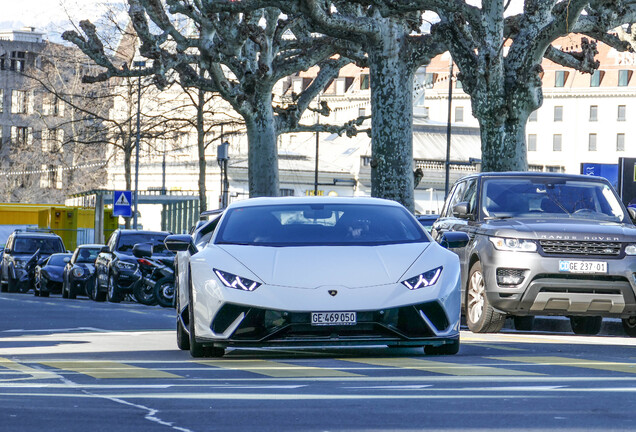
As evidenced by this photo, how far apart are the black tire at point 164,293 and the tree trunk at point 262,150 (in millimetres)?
8071

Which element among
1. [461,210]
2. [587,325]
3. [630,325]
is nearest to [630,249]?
[630,325]

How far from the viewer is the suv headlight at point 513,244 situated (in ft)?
51.1

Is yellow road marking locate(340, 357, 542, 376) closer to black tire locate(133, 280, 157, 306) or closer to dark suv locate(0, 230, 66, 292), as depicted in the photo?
black tire locate(133, 280, 157, 306)

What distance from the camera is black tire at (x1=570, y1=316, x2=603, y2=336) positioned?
58.3ft

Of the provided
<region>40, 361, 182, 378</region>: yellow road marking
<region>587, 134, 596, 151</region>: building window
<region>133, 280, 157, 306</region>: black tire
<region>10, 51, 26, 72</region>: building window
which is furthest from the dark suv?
<region>10, 51, 26, 72</region>: building window

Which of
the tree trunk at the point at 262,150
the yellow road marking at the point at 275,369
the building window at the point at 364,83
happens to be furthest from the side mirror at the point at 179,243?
the building window at the point at 364,83

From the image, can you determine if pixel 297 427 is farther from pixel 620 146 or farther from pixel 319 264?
pixel 620 146

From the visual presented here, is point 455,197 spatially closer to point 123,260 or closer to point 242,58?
point 123,260

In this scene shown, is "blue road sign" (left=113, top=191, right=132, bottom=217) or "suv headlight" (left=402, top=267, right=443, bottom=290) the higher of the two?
"suv headlight" (left=402, top=267, right=443, bottom=290)

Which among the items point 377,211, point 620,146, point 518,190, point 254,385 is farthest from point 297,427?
point 620,146

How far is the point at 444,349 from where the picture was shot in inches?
488

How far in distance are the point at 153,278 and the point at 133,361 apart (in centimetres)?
1921

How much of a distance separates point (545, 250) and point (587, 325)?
8.93ft

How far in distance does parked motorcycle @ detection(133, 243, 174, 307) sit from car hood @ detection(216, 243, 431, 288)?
18.6 m
